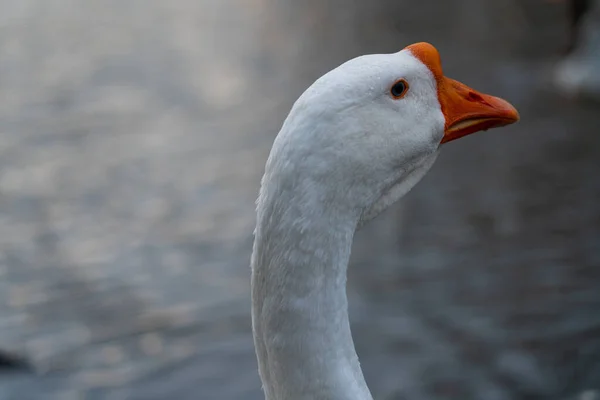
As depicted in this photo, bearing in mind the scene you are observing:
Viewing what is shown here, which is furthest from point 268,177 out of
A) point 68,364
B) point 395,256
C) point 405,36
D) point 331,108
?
point 405,36

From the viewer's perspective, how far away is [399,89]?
177 cm

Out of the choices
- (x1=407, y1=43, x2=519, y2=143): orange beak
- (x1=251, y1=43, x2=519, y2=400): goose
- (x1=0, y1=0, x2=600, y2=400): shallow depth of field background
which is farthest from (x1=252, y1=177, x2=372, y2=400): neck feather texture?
(x1=0, y1=0, x2=600, y2=400): shallow depth of field background

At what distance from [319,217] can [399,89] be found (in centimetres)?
32

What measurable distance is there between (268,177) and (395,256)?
3.66 meters

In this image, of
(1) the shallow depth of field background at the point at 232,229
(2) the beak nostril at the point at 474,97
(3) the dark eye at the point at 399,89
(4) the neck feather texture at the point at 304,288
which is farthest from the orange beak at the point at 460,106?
(1) the shallow depth of field background at the point at 232,229

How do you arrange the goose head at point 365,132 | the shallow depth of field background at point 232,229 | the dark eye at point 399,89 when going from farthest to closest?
the shallow depth of field background at point 232,229 < the dark eye at point 399,89 < the goose head at point 365,132

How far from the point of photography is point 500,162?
6.38m

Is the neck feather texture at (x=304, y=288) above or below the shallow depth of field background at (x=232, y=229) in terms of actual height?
Answer: below

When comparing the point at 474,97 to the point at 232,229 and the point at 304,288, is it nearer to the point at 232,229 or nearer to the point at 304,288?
the point at 304,288

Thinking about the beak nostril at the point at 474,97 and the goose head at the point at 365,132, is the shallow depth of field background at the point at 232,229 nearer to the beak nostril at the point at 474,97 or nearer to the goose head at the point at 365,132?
the beak nostril at the point at 474,97

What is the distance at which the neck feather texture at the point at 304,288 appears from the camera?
161cm

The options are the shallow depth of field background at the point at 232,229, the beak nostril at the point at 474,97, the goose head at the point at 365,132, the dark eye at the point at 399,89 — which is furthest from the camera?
the shallow depth of field background at the point at 232,229

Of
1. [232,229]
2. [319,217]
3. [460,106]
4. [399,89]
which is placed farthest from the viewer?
[232,229]

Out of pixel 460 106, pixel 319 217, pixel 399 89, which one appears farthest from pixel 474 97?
pixel 319 217
